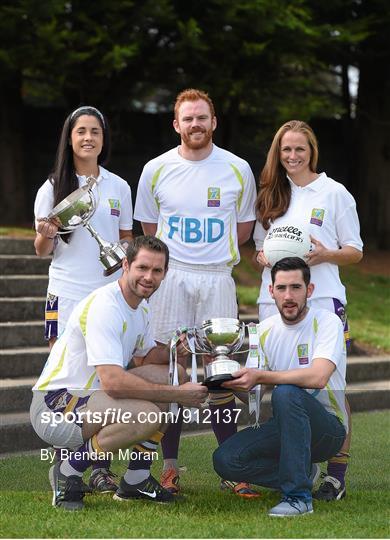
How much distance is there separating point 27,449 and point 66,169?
1.99m

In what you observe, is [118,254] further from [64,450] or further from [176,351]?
[64,450]

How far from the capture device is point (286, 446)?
15.1ft

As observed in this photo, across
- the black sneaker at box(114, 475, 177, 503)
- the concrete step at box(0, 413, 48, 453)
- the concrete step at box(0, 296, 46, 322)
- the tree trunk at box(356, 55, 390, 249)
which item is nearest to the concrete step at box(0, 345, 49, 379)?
the concrete step at box(0, 296, 46, 322)

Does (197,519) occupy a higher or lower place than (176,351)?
lower

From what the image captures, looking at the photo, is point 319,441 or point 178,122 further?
point 178,122

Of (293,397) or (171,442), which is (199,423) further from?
(293,397)

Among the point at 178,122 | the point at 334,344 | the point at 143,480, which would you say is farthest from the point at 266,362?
the point at 178,122

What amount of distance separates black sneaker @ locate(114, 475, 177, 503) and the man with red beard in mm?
345

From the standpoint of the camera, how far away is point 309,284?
4910 millimetres

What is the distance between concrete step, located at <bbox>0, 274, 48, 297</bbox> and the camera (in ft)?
29.8

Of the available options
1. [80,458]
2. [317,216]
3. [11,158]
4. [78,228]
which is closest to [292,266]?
[317,216]

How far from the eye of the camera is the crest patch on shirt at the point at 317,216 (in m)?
5.23

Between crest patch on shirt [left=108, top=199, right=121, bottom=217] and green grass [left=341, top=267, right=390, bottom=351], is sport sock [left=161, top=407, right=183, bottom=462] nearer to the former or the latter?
crest patch on shirt [left=108, top=199, right=121, bottom=217]

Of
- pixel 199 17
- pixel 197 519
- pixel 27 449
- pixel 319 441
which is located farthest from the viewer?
pixel 199 17
